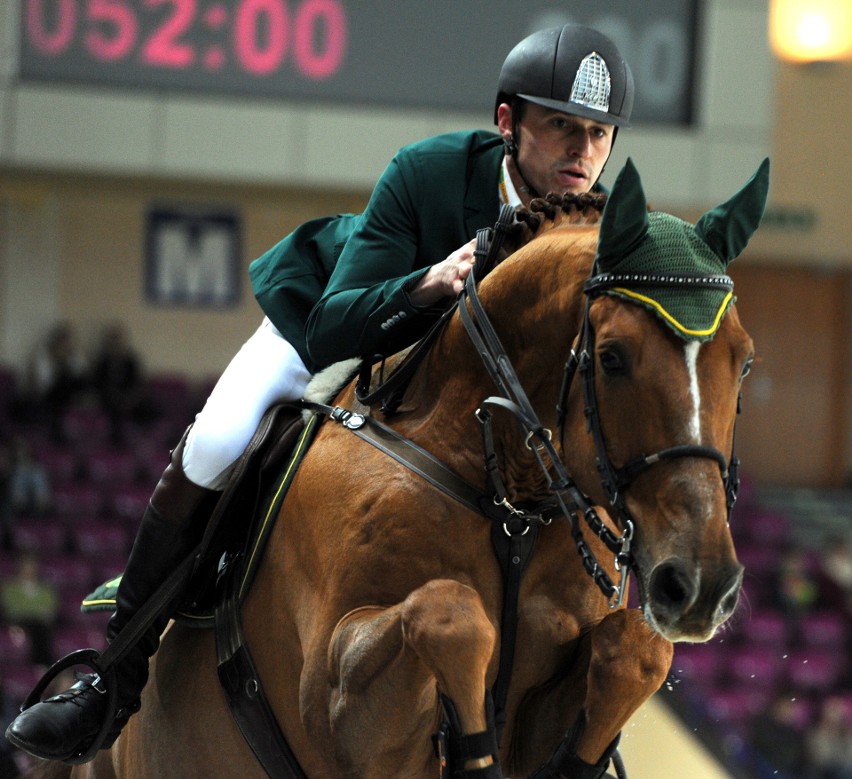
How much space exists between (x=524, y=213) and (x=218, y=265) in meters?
11.2

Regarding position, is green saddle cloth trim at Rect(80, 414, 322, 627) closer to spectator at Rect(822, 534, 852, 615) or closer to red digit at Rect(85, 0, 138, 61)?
red digit at Rect(85, 0, 138, 61)

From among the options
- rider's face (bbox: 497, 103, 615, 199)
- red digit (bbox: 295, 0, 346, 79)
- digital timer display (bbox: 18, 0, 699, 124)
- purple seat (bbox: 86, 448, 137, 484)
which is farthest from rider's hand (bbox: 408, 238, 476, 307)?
purple seat (bbox: 86, 448, 137, 484)

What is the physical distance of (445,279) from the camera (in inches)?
110

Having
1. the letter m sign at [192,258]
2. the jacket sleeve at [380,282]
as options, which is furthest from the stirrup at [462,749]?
the letter m sign at [192,258]

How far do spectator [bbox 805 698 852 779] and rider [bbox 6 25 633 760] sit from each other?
21.5 ft

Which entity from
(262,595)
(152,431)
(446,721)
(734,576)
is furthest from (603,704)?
(152,431)

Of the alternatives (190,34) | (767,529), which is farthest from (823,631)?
(190,34)

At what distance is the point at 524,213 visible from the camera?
2756 mm

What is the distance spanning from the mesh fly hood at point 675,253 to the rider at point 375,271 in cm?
48

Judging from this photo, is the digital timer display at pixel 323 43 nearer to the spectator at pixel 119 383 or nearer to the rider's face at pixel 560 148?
the spectator at pixel 119 383

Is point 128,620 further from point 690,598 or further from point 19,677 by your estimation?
point 19,677

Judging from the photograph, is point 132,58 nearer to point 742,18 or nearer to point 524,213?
point 742,18

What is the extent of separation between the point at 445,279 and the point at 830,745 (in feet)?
24.3

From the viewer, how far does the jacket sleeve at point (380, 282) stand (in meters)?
2.83
